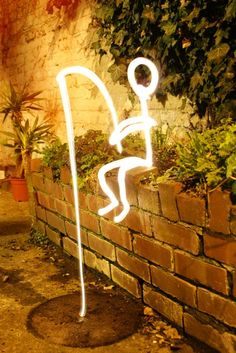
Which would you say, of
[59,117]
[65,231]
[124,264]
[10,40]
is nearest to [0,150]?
[10,40]

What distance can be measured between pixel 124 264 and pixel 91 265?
0.62 metres

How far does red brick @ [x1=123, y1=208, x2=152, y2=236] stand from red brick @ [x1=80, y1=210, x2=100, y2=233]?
49 cm

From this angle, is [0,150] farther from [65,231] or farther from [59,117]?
[65,231]

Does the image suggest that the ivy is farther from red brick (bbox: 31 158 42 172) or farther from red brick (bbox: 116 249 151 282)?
red brick (bbox: 31 158 42 172)

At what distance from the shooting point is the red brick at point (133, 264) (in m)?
3.11

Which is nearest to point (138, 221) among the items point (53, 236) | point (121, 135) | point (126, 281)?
point (126, 281)

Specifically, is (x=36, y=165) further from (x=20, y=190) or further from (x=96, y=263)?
(x=20, y=190)

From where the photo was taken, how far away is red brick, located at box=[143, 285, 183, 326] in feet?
9.32

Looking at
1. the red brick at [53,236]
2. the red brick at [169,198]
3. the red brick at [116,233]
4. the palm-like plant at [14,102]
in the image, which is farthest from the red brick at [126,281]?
the palm-like plant at [14,102]

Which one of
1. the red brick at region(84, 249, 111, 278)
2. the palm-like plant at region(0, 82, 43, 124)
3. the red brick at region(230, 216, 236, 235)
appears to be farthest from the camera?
the palm-like plant at region(0, 82, 43, 124)

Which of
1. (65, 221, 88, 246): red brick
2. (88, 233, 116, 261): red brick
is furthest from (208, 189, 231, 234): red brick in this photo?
(65, 221, 88, 246): red brick

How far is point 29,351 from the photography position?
8.73ft

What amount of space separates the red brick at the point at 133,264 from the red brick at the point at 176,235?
1.07 feet

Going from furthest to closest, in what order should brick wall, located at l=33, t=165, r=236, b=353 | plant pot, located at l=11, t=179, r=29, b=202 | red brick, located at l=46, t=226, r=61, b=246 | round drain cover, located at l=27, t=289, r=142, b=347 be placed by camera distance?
1. plant pot, located at l=11, t=179, r=29, b=202
2. red brick, located at l=46, t=226, r=61, b=246
3. round drain cover, located at l=27, t=289, r=142, b=347
4. brick wall, located at l=33, t=165, r=236, b=353
